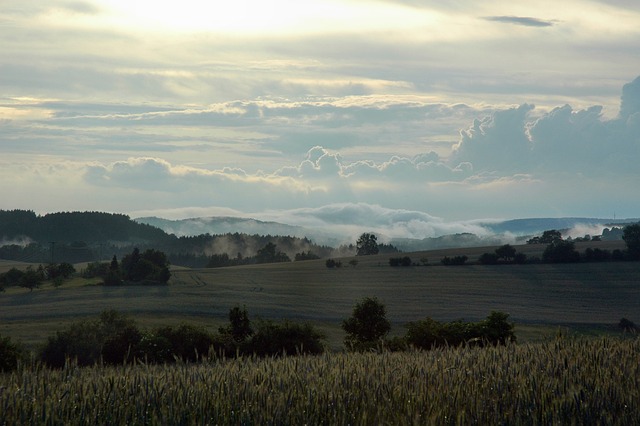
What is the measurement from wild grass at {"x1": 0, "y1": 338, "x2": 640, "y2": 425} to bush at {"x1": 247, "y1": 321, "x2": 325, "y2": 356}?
33842mm

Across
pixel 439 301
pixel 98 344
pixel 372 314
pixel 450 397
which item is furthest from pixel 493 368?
pixel 439 301

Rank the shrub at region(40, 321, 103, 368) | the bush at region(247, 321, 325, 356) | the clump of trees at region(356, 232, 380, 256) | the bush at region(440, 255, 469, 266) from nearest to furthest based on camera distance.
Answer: the bush at region(247, 321, 325, 356) < the shrub at region(40, 321, 103, 368) < the bush at region(440, 255, 469, 266) < the clump of trees at region(356, 232, 380, 256)

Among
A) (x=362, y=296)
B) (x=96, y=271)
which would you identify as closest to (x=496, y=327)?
(x=362, y=296)

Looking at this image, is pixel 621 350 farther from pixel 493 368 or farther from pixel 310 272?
pixel 310 272

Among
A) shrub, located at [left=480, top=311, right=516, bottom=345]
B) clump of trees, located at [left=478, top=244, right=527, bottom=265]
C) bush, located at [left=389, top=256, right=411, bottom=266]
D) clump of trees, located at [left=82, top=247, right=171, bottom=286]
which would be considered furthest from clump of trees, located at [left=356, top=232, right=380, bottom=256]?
shrub, located at [left=480, top=311, right=516, bottom=345]

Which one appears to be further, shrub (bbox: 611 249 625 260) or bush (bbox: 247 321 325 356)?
shrub (bbox: 611 249 625 260)

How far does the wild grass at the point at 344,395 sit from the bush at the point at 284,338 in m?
33.8

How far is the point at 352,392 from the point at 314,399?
501 millimetres

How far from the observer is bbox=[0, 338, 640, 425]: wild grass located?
727 centimetres

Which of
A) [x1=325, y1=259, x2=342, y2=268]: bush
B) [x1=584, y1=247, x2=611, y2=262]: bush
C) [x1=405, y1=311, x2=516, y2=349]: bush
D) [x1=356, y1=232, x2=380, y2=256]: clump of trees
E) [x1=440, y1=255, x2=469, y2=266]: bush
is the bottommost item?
[x1=405, y1=311, x2=516, y2=349]: bush

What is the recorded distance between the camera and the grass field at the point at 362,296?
265 ft

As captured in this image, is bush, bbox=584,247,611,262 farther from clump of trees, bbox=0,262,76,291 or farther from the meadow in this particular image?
the meadow

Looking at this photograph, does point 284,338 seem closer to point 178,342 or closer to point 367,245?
point 178,342

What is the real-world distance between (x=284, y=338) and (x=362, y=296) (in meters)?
56.4
